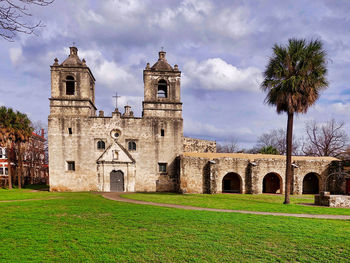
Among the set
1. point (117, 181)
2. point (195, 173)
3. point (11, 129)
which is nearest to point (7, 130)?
point (11, 129)

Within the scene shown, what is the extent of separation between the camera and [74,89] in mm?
24844

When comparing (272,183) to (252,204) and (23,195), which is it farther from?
(23,195)

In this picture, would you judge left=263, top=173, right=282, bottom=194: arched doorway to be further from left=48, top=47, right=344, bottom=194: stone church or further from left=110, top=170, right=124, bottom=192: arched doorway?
left=110, top=170, right=124, bottom=192: arched doorway

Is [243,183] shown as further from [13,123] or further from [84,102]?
[13,123]

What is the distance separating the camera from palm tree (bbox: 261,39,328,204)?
51.1 ft

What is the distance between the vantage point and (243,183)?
2386 cm

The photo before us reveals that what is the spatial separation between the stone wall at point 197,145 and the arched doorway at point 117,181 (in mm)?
15137

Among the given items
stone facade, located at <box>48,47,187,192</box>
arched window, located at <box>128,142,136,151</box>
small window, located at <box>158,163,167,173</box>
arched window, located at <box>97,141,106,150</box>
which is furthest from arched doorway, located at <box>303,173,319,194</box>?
arched window, located at <box>97,141,106,150</box>

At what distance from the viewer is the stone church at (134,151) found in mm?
23500

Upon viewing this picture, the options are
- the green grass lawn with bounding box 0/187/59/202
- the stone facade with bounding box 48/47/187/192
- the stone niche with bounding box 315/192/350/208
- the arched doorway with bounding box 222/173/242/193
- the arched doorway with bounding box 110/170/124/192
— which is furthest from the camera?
the arched doorway with bounding box 222/173/242/193

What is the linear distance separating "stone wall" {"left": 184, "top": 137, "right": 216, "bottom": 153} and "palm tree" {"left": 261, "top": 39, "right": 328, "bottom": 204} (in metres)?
22.1

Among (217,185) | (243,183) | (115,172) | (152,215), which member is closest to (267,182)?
(243,183)

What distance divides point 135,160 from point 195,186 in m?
6.45

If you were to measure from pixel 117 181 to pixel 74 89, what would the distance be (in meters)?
10.3
